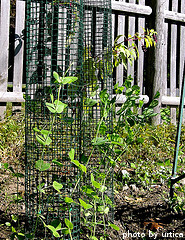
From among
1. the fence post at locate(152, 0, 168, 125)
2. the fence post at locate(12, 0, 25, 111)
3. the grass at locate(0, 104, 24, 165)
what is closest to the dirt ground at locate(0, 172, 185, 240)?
the grass at locate(0, 104, 24, 165)

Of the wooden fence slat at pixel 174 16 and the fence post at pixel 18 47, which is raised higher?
the wooden fence slat at pixel 174 16

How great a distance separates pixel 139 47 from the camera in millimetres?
4707

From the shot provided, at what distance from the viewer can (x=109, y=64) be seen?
83.4 inches

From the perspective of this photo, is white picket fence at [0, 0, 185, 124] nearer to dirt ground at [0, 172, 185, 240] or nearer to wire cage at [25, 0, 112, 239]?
Result: dirt ground at [0, 172, 185, 240]

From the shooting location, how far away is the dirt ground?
1.80 m

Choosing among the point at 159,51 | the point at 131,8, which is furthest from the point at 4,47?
the point at 159,51

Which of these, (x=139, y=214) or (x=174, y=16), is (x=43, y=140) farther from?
(x=174, y=16)

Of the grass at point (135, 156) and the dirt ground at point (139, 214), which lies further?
the grass at point (135, 156)

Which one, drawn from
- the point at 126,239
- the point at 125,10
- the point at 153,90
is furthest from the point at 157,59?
the point at 126,239

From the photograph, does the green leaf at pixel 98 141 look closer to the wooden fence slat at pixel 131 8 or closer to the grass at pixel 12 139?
the grass at pixel 12 139

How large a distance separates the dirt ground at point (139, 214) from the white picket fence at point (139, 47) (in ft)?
5.44

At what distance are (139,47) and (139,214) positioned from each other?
321 cm

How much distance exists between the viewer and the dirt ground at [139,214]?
1799mm

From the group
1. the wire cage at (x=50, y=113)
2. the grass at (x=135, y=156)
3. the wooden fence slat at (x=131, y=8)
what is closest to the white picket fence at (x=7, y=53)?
the grass at (x=135, y=156)
